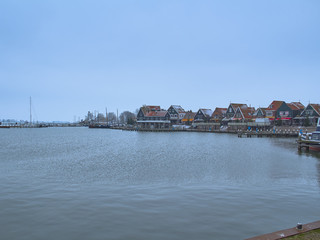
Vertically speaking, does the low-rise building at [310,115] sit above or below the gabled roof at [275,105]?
below

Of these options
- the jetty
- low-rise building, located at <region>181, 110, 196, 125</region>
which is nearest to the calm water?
the jetty

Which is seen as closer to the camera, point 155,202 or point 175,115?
point 155,202

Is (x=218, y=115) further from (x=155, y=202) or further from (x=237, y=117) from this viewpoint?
(x=155, y=202)

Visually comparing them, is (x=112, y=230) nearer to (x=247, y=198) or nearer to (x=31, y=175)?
(x=247, y=198)

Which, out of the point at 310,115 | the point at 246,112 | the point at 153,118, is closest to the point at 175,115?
the point at 153,118

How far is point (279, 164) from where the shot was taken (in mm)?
28891

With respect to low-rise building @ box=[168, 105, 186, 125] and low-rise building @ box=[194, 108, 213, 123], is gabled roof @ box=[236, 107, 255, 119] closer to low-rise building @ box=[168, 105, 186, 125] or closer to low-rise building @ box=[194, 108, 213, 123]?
low-rise building @ box=[194, 108, 213, 123]

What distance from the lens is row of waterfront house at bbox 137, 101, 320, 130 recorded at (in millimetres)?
90988

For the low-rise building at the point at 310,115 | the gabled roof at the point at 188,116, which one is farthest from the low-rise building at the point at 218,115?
the low-rise building at the point at 310,115

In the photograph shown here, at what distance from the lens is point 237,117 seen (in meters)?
105

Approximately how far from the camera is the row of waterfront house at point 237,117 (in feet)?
299

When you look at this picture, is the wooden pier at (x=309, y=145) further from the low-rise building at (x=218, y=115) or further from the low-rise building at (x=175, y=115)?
the low-rise building at (x=175, y=115)

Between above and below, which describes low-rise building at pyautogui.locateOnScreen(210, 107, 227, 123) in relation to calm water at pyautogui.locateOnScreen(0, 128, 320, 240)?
above

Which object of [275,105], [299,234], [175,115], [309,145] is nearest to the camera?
[299,234]
